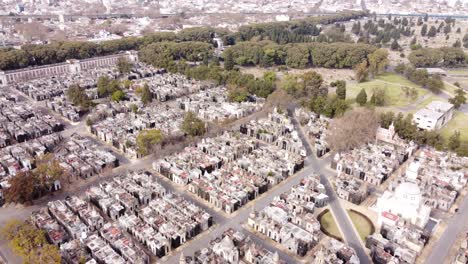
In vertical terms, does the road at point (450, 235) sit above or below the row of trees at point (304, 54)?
below

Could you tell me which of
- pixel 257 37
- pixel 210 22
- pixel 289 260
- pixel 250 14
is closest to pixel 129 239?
pixel 289 260

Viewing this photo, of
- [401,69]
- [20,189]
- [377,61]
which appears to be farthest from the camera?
[401,69]

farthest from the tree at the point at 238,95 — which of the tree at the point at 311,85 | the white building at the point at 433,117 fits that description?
the white building at the point at 433,117

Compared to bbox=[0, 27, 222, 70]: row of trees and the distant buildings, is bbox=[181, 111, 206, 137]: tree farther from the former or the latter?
bbox=[0, 27, 222, 70]: row of trees

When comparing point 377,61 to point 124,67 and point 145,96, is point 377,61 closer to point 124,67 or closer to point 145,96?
point 145,96

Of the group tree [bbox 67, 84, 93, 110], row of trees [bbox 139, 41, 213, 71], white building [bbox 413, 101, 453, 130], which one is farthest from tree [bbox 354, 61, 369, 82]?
tree [bbox 67, 84, 93, 110]

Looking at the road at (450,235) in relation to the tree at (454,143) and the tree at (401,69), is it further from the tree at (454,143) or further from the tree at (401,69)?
the tree at (401,69)

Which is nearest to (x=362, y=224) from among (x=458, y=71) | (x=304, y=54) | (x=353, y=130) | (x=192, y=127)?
(x=353, y=130)
